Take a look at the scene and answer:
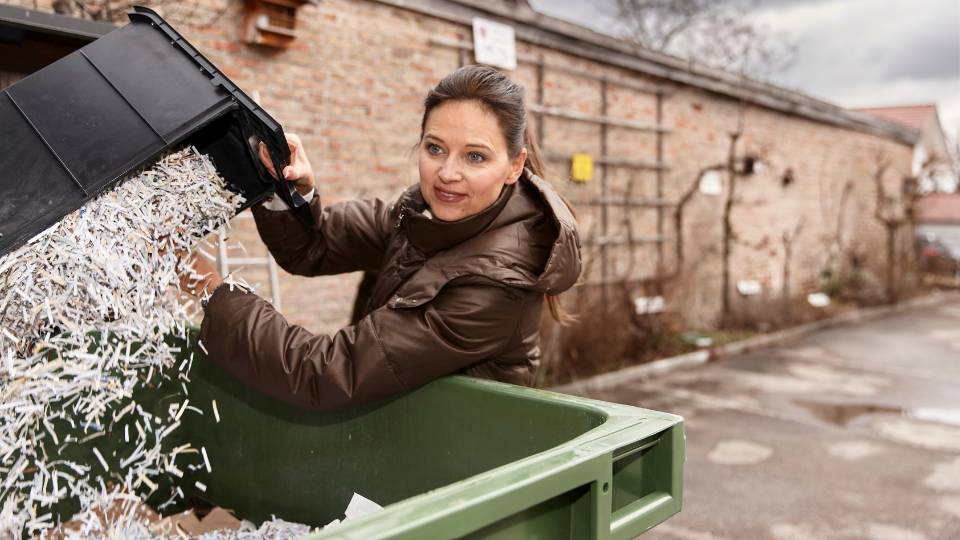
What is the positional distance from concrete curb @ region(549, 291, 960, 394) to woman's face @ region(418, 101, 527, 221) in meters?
4.72

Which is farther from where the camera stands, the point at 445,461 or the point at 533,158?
the point at 533,158

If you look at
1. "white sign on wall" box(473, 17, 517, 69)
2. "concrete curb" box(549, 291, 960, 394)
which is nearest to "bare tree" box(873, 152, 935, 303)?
"concrete curb" box(549, 291, 960, 394)

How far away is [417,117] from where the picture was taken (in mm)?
6328

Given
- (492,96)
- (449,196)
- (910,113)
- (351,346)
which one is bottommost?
(351,346)

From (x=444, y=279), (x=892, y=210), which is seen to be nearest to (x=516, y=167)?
(x=444, y=279)

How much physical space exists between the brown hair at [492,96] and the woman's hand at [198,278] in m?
0.69

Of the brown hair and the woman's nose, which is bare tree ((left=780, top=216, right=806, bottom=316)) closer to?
the brown hair

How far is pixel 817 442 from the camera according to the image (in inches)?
217

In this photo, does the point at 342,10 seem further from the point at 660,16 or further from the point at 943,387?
the point at 660,16

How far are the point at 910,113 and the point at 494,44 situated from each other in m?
22.9

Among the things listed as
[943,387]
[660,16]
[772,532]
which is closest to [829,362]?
[943,387]

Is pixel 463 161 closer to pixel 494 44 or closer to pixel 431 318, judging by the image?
pixel 431 318

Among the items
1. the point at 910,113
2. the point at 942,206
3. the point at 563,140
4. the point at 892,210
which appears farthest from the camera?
the point at 942,206

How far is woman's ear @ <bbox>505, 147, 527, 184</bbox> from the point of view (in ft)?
6.77
